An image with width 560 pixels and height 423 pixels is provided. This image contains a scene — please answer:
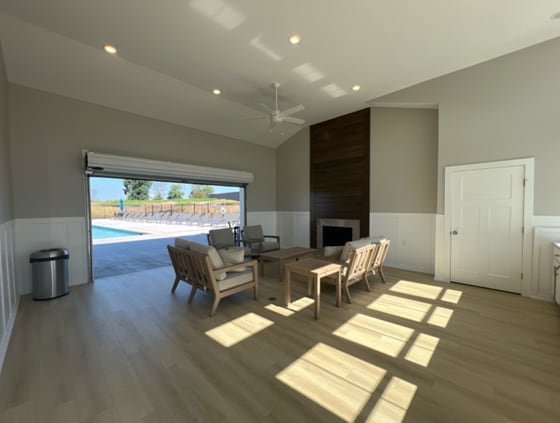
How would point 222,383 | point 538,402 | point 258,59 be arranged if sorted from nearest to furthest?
point 538,402, point 222,383, point 258,59

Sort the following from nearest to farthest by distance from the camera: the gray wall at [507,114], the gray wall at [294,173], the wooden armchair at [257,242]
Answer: the gray wall at [507,114] < the wooden armchair at [257,242] < the gray wall at [294,173]

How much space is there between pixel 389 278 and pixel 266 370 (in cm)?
336

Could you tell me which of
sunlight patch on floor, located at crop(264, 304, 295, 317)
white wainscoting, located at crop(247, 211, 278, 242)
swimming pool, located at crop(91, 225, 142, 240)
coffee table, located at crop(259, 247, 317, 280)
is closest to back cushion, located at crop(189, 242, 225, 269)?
sunlight patch on floor, located at crop(264, 304, 295, 317)

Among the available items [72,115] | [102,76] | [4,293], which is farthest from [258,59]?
[4,293]

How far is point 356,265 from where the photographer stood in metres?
3.54

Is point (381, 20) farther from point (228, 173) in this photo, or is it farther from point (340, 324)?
point (228, 173)

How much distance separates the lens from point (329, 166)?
6422 millimetres

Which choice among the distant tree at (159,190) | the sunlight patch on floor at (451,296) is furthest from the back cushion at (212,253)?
the distant tree at (159,190)

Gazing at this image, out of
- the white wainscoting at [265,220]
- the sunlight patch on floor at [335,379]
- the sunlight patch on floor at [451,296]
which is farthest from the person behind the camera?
the white wainscoting at [265,220]

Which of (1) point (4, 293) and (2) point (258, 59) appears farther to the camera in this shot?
(2) point (258, 59)

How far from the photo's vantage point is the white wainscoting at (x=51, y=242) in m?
3.84

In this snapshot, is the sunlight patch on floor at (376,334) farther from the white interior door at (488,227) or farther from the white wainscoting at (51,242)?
the white wainscoting at (51,242)

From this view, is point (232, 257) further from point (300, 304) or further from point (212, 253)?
point (300, 304)

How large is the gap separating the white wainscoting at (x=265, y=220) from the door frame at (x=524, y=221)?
4.61 m
